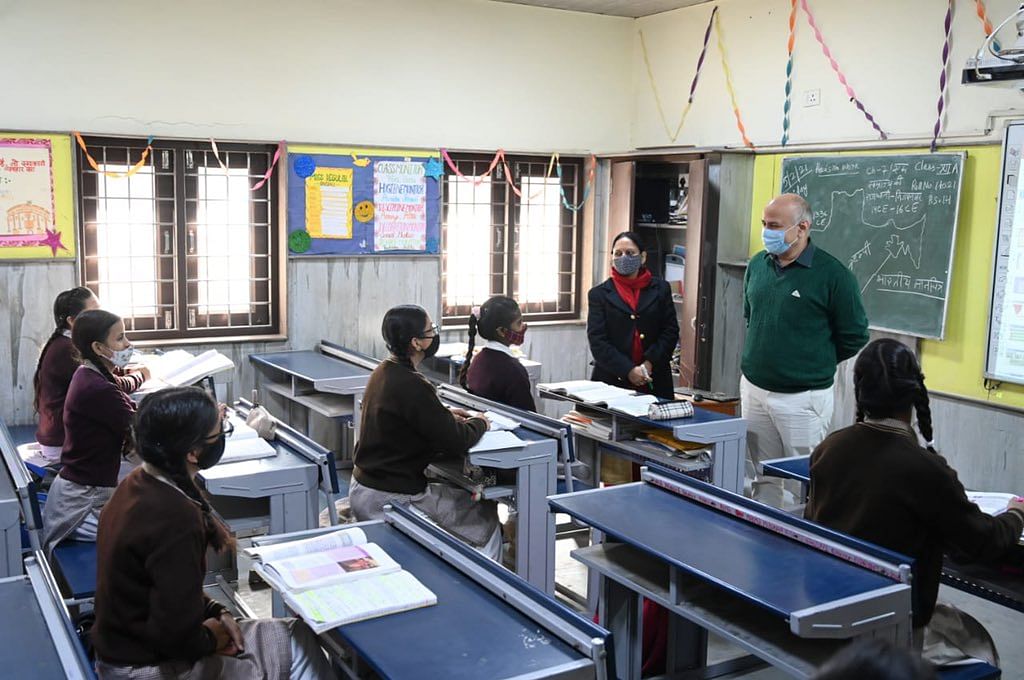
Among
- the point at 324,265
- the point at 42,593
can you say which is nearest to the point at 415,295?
the point at 324,265

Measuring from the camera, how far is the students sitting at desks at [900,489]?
2.37 metres

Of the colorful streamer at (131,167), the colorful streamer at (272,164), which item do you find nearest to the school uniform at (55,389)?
the colorful streamer at (131,167)

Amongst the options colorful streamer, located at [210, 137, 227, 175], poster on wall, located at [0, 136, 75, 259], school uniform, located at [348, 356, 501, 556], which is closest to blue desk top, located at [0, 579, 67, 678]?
school uniform, located at [348, 356, 501, 556]

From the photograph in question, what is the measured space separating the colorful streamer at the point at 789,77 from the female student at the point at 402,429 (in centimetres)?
325

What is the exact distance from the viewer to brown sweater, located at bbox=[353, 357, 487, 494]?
339 cm

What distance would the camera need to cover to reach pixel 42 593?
7.50 feet

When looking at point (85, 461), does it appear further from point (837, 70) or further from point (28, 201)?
point (837, 70)

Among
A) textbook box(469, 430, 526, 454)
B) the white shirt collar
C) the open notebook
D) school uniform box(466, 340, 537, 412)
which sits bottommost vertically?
the open notebook

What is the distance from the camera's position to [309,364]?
226 inches

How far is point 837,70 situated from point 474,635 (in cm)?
448

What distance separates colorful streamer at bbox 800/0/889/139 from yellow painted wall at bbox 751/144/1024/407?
0.37 m

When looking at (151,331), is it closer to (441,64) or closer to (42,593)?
(441,64)

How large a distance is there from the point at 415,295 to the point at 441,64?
1.52m

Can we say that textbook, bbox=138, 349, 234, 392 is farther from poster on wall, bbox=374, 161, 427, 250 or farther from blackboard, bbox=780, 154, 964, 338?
blackboard, bbox=780, 154, 964, 338
